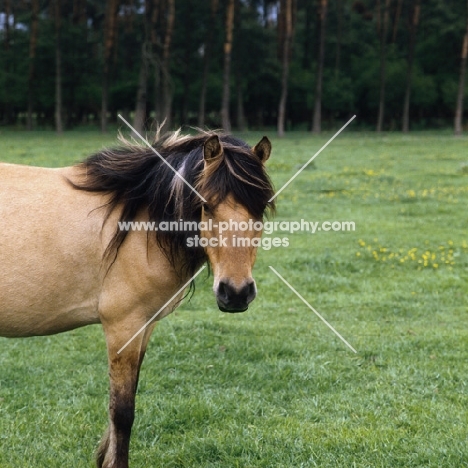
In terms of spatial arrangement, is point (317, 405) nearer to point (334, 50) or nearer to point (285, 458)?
point (285, 458)

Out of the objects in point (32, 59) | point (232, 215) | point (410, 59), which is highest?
point (410, 59)

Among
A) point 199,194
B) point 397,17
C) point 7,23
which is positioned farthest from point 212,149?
point 397,17

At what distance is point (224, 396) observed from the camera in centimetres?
477

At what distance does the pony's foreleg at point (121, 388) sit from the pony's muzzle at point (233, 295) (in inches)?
30.5

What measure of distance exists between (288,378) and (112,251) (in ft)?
7.36

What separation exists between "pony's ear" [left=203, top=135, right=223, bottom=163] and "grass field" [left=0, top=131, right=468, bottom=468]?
1967mm

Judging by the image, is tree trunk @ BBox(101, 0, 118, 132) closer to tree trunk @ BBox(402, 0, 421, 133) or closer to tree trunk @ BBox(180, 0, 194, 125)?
tree trunk @ BBox(180, 0, 194, 125)

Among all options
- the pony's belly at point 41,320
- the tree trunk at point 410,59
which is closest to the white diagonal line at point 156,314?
the pony's belly at point 41,320

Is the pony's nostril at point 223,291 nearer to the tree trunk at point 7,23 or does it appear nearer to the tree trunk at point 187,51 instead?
the tree trunk at point 187,51

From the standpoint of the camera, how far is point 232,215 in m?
3.11

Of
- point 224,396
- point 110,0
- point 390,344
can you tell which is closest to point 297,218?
point 390,344

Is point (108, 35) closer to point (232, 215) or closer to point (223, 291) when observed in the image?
point (232, 215)

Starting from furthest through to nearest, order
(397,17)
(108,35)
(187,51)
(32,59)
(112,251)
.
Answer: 1. (397,17)
2. (32,59)
3. (187,51)
4. (108,35)
5. (112,251)

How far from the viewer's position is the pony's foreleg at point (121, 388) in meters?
3.51
